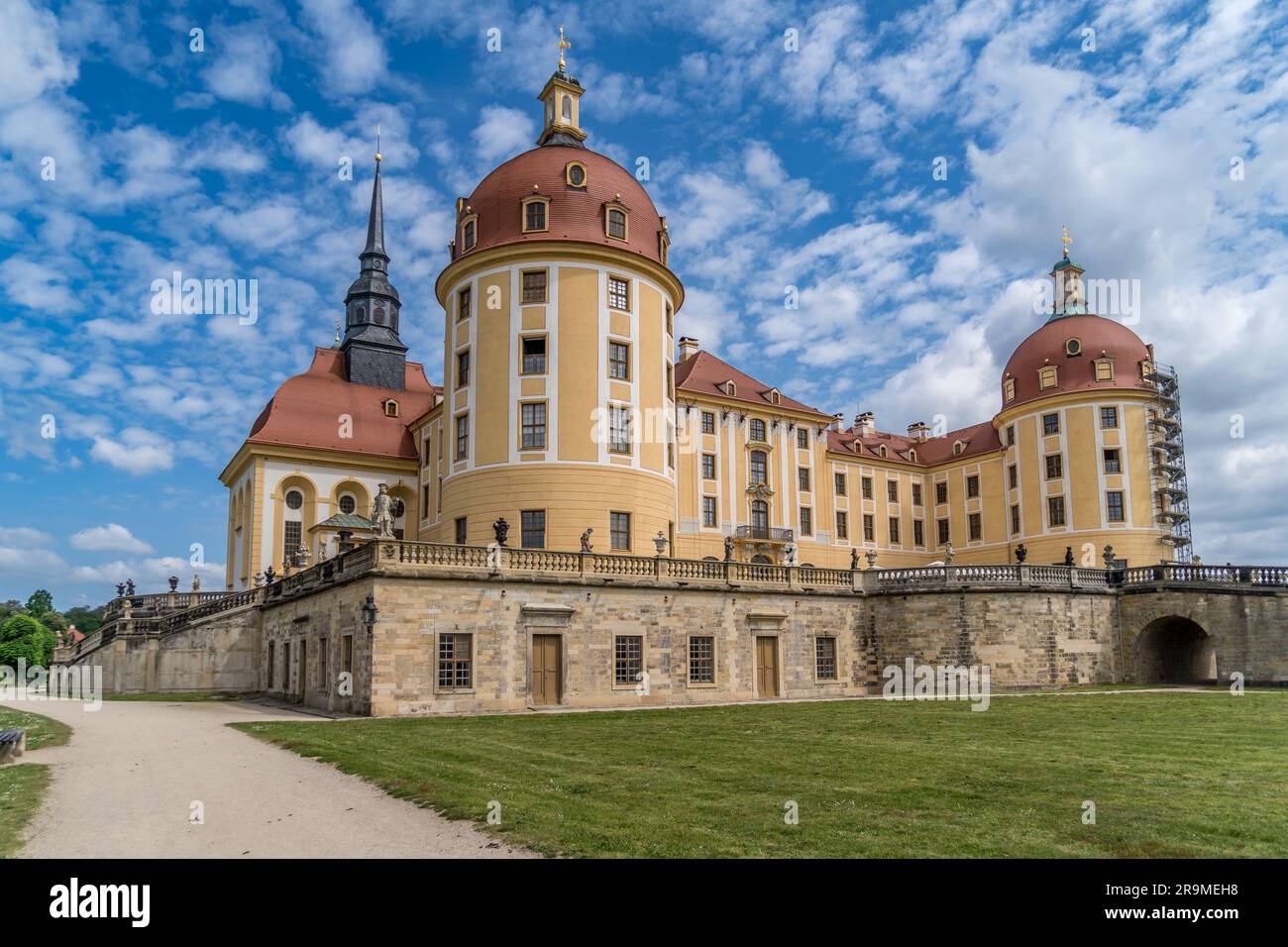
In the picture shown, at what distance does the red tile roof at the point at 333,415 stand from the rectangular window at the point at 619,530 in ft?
65.6

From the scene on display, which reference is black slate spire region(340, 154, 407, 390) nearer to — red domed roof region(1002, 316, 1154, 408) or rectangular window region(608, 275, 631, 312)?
rectangular window region(608, 275, 631, 312)

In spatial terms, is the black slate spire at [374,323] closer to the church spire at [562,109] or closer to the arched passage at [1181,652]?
the church spire at [562,109]

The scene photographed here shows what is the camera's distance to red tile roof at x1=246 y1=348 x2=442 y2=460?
1983 inches

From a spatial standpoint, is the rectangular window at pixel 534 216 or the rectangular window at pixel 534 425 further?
the rectangular window at pixel 534 216

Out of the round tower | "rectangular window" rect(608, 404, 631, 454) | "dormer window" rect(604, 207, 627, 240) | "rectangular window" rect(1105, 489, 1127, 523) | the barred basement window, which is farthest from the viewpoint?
the barred basement window

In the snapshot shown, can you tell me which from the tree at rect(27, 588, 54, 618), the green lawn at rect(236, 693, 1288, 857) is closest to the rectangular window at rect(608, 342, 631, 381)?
the green lawn at rect(236, 693, 1288, 857)

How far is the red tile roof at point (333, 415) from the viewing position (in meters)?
50.4

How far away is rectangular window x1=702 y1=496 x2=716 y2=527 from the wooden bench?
38.0 m

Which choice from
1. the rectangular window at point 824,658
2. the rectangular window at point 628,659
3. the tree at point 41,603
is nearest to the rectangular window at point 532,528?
the rectangular window at point 628,659

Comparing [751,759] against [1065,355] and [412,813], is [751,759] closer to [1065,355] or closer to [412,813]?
[412,813]

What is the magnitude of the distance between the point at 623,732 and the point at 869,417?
55.6 meters

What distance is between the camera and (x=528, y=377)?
37688mm

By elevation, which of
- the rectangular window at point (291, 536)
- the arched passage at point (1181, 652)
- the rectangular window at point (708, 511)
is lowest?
the arched passage at point (1181, 652)
